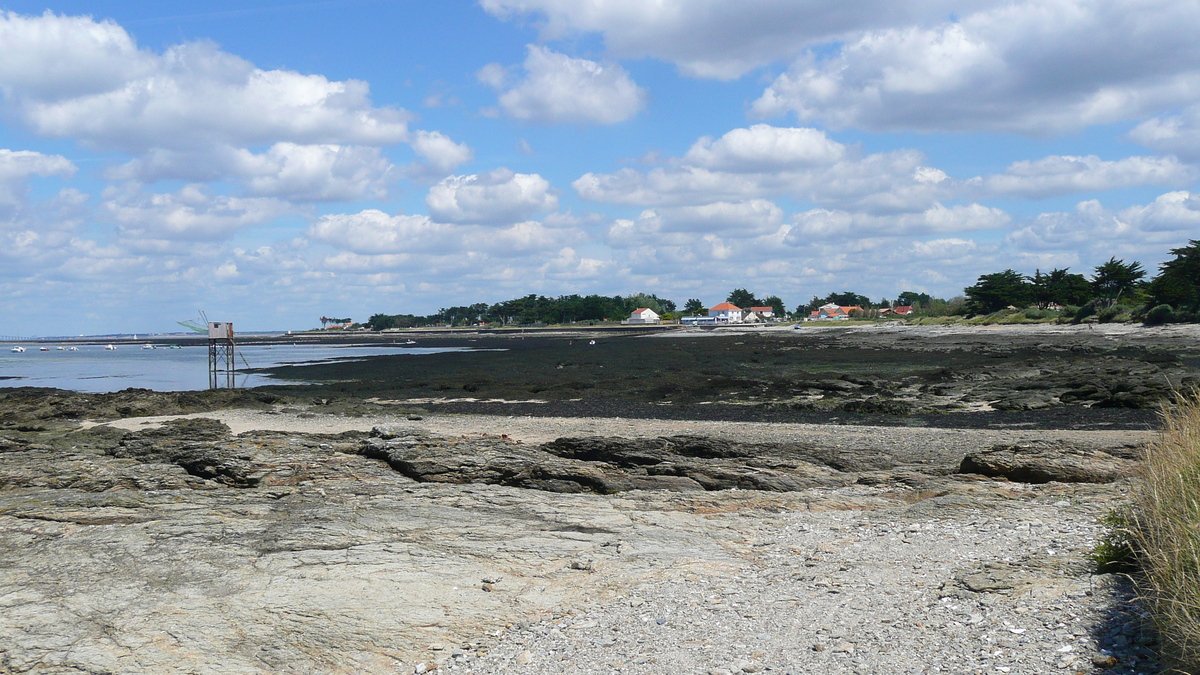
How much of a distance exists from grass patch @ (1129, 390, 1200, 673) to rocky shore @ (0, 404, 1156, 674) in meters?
0.29

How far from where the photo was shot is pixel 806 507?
36.2ft

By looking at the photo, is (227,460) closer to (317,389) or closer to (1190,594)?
(1190,594)

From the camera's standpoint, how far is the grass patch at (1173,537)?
4.88m

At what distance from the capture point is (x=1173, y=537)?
564cm

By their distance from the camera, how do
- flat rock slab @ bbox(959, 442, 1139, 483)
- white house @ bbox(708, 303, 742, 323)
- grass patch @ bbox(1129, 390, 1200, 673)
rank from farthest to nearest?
white house @ bbox(708, 303, 742, 323), flat rock slab @ bbox(959, 442, 1139, 483), grass patch @ bbox(1129, 390, 1200, 673)

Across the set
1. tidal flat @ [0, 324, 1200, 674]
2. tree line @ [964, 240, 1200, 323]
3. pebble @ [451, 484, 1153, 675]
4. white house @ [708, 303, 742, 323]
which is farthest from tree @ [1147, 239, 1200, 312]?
white house @ [708, 303, 742, 323]

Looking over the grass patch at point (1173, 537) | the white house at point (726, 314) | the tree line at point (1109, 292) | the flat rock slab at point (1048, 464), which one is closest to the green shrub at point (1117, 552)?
the grass patch at point (1173, 537)

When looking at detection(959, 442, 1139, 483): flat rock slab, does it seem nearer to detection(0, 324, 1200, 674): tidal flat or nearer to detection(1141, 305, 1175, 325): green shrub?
detection(0, 324, 1200, 674): tidal flat

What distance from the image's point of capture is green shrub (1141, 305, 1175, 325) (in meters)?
67.6

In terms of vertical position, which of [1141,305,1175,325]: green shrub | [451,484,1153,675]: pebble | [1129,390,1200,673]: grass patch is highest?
[1141,305,1175,325]: green shrub

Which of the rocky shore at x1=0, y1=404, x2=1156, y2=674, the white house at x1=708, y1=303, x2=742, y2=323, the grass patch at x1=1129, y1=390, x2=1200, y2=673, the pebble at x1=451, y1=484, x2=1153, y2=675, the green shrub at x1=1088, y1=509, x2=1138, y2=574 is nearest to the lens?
the grass patch at x1=1129, y1=390, x2=1200, y2=673

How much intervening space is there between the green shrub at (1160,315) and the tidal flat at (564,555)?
2441 inches

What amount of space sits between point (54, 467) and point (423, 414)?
558 inches

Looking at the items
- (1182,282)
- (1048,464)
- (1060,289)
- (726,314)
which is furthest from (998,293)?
(1048,464)
